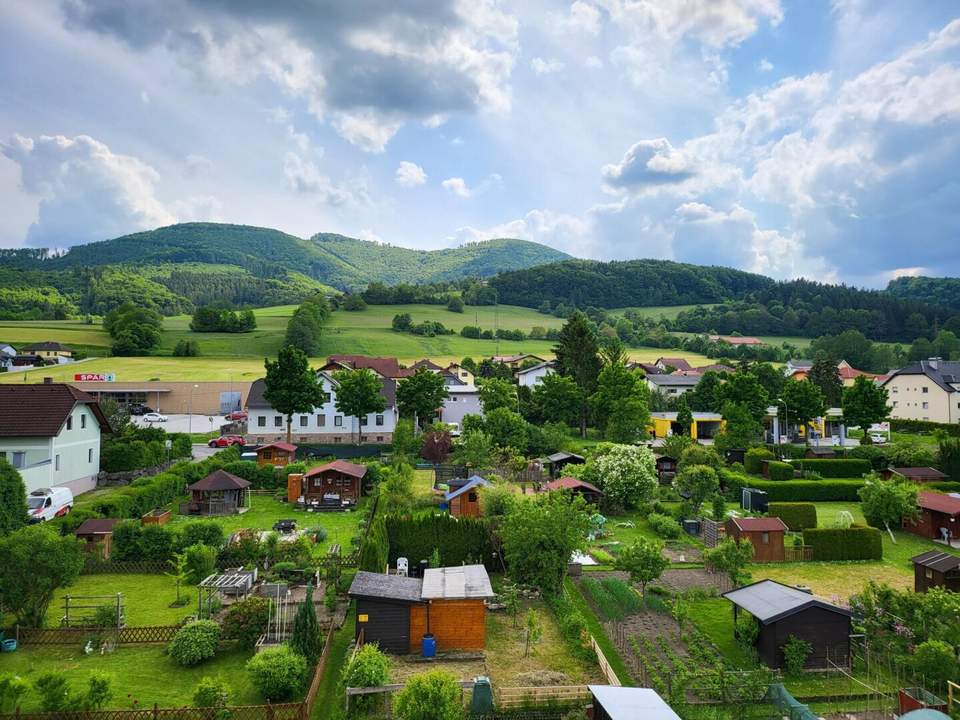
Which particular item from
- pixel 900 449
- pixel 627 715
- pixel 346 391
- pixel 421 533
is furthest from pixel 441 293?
pixel 627 715

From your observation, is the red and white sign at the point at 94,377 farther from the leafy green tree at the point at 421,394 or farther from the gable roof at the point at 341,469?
the gable roof at the point at 341,469

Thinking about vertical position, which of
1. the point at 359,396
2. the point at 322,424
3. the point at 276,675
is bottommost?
the point at 276,675

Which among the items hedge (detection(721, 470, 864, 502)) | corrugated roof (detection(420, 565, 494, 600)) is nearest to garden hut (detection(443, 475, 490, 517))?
corrugated roof (detection(420, 565, 494, 600))

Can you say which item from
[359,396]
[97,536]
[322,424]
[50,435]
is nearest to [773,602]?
[97,536]

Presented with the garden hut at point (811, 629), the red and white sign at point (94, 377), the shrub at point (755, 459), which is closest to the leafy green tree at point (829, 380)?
the shrub at point (755, 459)

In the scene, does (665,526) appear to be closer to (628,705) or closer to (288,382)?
(628,705)

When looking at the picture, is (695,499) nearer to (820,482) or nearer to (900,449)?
(820,482)
